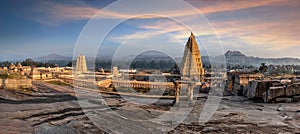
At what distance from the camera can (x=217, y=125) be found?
5.92m

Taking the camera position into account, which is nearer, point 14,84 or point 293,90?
point 293,90

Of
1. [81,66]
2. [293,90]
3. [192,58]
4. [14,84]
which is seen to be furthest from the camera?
[192,58]

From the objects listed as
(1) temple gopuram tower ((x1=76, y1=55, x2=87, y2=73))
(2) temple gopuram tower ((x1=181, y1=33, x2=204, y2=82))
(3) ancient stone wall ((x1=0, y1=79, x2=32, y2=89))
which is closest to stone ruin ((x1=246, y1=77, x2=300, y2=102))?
(3) ancient stone wall ((x1=0, y1=79, x2=32, y2=89))

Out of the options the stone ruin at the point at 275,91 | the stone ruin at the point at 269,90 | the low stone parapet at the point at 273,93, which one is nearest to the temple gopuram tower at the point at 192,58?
the stone ruin at the point at 269,90

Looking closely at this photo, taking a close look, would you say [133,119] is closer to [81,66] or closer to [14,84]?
[14,84]

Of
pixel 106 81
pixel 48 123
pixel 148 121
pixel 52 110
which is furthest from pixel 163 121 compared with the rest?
pixel 106 81

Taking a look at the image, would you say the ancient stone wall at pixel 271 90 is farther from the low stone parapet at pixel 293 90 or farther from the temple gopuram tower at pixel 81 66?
the temple gopuram tower at pixel 81 66

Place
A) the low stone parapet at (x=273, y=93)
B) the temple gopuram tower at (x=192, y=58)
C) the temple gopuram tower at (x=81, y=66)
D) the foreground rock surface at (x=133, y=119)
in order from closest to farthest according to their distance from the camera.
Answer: the foreground rock surface at (x=133, y=119) → the low stone parapet at (x=273, y=93) → the temple gopuram tower at (x=81, y=66) → the temple gopuram tower at (x=192, y=58)

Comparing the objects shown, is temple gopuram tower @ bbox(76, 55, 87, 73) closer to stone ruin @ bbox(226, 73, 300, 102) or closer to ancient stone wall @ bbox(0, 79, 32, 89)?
ancient stone wall @ bbox(0, 79, 32, 89)

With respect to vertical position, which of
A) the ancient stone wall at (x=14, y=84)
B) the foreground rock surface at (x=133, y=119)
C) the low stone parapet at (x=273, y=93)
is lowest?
the foreground rock surface at (x=133, y=119)

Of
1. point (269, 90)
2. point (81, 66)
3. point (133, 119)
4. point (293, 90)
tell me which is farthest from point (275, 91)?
point (81, 66)

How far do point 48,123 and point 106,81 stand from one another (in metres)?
10.6

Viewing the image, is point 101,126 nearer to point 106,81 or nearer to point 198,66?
point 106,81

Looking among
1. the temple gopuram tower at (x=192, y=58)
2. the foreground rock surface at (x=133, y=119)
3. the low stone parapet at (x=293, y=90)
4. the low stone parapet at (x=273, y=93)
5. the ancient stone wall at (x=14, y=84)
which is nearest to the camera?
the foreground rock surface at (x=133, y=119)
